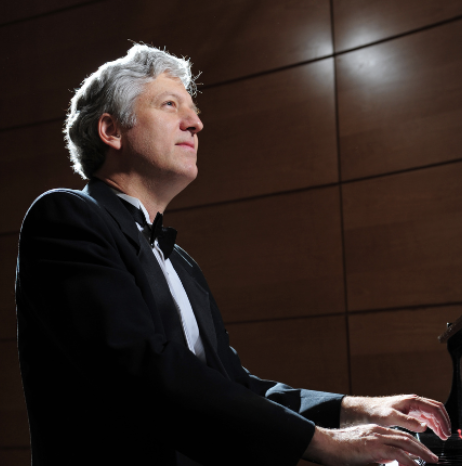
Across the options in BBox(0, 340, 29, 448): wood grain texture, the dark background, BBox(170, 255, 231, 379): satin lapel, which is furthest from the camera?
BBox(0, 340, 29, 448): wood grain texture

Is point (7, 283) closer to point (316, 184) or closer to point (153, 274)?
point (316, 184)

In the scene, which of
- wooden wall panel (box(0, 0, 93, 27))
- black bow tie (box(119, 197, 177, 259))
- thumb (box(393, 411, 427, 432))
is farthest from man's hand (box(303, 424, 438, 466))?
wooden wall panel (box(0, 0, 93, 27))

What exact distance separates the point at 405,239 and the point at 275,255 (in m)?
0.60

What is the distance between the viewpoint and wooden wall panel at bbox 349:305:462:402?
2402 millimetres

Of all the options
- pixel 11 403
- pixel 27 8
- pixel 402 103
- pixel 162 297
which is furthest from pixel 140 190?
pixel 27 8

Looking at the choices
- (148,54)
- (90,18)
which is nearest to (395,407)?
(148,54)

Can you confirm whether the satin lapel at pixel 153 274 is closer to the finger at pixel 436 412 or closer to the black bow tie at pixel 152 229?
the black bow tie at pixel 152 229

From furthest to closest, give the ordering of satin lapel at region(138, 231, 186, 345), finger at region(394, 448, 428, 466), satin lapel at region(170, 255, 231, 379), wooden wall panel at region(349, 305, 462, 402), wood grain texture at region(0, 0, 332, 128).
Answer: wood grain texture at region(0, 0, 332, 128) < wooden wall panel at region(349, 305, 462, 402) < satin lapel at region(170, 255, 231, 379) < satin lapel at region(138, 231, 186, 345) < finger at region(394, 448, 428, 466)

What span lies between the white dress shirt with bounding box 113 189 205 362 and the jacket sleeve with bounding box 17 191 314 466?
0.72 ft

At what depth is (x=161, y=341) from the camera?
92 cm

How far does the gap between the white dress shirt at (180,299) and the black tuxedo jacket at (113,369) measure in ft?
0.20

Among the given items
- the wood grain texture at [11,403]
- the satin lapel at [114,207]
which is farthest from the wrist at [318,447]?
the wood grain texture at [11,403]

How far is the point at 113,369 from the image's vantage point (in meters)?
0.89

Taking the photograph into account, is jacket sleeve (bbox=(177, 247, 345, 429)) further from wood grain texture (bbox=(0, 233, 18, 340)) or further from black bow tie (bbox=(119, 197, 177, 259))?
wood grain texture (bbox=(0, 233, 18, 340))
